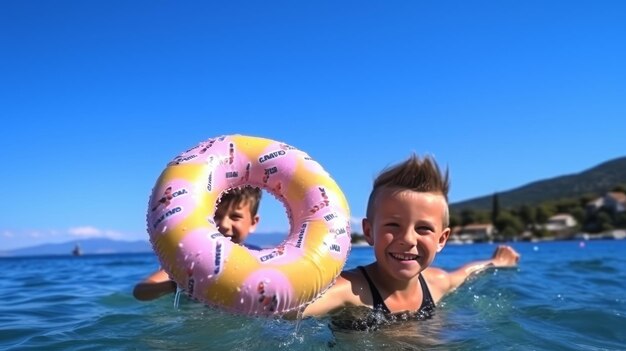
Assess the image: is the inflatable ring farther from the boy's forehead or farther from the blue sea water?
the blue sea water

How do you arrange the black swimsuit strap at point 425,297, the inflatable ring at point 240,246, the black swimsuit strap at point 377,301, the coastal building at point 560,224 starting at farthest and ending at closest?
1. the coastal building at point 560,224
2. the black swimsuit strap at point 425,297
3. the black swimsuit strap at point 377,301
4. the inflatable ring at point 240,246

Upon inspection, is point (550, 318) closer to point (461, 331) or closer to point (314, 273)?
point (461, 331)

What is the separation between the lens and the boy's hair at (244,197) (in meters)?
5.39

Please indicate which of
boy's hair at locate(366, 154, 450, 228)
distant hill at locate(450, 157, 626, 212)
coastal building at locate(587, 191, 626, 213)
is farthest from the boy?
distant hill at locate(450, 157, 626, 212)

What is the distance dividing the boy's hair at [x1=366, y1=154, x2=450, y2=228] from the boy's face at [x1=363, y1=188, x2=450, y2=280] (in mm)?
43

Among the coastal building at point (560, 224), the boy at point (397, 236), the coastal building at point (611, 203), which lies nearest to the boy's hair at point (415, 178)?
the boy at point (397, 236)

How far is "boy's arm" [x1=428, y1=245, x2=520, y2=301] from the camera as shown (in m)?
4.99

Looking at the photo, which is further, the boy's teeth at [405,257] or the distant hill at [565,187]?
the distant hill at [565,187]

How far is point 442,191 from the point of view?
396 cm

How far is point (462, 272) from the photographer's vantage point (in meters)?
5.48

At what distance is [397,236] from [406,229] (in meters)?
0.07

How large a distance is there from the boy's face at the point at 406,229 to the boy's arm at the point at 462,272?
0.96 m

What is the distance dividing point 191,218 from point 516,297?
14.8 ft

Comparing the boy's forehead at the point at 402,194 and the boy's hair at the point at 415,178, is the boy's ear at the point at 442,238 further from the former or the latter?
the boy's forehead at the point at 402,194
